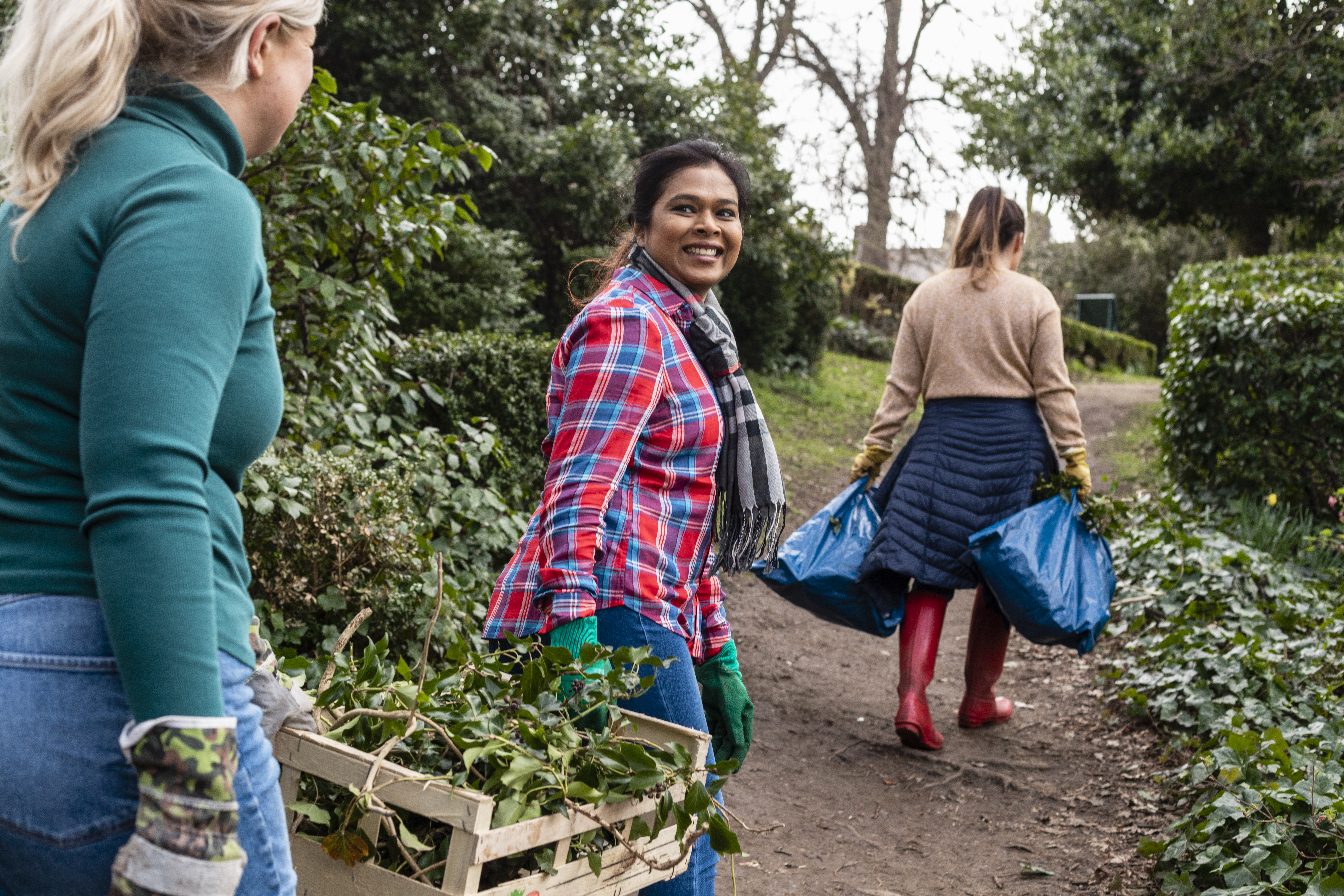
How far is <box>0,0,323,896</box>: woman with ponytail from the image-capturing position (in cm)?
97

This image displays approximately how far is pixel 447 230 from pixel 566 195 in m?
5.54

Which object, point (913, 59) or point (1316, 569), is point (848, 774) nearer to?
point (1316, 569)

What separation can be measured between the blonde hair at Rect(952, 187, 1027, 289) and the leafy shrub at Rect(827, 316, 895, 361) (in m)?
13.2

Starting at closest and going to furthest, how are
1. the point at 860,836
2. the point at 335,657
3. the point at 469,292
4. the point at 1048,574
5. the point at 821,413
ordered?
the point at 335,657, the point at 860,836, the point at 1048,574, the point at 469,292, the point at 821,413

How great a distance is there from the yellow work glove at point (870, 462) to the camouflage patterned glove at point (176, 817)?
12.4 ft

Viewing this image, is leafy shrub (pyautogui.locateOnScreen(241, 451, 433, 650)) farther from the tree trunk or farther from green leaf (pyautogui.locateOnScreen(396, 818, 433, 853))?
the tree trunk

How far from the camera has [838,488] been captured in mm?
8984

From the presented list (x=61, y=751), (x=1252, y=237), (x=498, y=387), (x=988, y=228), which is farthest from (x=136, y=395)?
(x=1252, y=237)

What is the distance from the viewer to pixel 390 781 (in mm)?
1406

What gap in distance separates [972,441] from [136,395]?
3.80 metres

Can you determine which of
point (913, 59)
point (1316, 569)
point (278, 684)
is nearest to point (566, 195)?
point (1316, 569)

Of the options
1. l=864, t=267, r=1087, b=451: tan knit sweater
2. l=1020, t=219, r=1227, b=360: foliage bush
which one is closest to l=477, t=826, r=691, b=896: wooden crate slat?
l=864, t=267, r=1087, b=451: tan knit sweater

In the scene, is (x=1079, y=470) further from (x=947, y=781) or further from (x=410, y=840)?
(x=410, y=840)

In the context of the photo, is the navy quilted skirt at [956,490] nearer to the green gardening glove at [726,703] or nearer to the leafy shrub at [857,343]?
the green gardening glove at [726,703]
